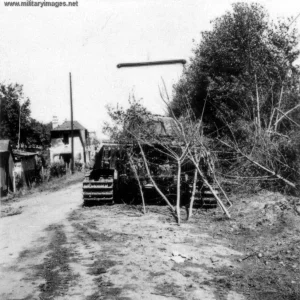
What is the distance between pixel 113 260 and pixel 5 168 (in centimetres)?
1984

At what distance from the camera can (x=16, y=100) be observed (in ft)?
134

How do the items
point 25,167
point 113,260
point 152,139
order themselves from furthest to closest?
point 25,167 → point 152,139 → point 113,260

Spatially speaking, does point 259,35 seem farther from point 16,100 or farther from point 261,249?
point 16,100

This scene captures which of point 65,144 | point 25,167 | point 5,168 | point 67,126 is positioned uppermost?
point 67,126

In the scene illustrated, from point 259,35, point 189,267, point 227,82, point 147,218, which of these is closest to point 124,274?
point 189,267

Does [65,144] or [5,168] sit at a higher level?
[65,144]

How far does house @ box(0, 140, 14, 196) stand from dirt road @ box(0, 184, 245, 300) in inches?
535

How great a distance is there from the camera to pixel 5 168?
76.7 ft

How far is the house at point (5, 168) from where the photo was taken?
22.2 metres

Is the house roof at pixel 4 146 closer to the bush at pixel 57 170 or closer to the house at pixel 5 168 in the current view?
the house at pixel 5 168

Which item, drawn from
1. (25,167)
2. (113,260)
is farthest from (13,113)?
(113,260)

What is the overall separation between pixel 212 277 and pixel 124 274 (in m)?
1.38

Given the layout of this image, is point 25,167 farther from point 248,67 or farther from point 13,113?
point 248,67

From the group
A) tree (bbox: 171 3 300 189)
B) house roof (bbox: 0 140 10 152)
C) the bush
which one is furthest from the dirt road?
the bush
